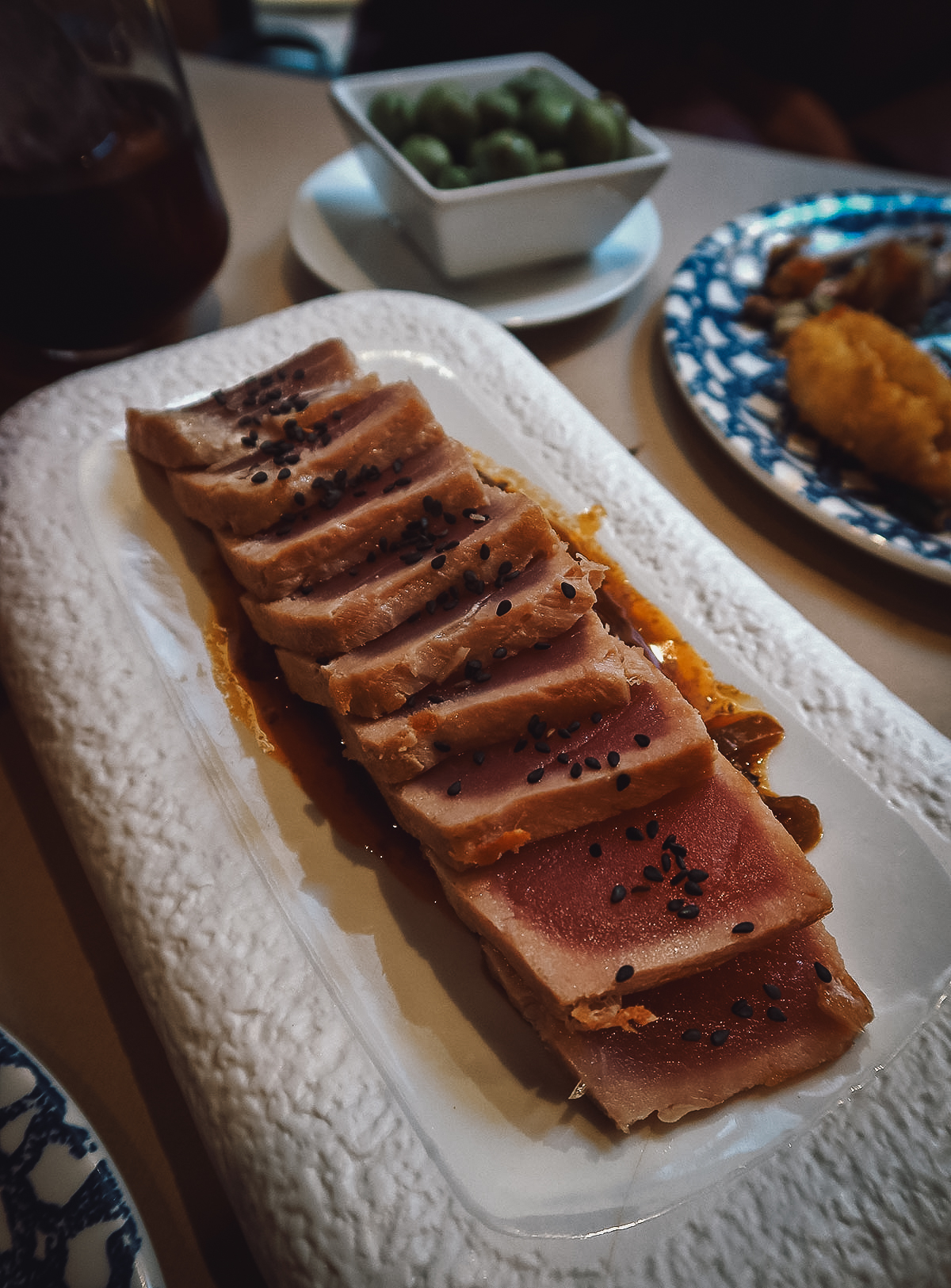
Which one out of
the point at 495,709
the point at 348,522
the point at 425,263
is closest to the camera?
the point at 495,709

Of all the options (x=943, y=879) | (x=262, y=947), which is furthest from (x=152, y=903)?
(x=943, y=879)

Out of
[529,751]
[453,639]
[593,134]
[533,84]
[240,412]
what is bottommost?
[529,751]

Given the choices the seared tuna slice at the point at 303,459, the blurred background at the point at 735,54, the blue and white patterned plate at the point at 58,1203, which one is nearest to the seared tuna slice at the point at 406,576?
the seared tuna slice at the point at 303,459

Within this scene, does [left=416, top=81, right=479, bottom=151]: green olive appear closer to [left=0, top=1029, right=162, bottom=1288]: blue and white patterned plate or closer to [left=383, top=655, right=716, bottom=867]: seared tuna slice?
[left=383, top=655, right=716, bottom=867]: seared tuna slice

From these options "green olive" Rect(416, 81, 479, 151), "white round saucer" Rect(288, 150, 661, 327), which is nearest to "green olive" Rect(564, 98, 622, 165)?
"white round saucer" Rect(288, 150, 661, 327)

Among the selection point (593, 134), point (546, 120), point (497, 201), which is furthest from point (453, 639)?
point (546, 120)

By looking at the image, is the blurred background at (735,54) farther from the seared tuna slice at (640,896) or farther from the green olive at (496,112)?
the seared tuna slice at (640,896)

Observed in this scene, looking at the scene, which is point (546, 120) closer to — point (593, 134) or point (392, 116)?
point (593, 134)
